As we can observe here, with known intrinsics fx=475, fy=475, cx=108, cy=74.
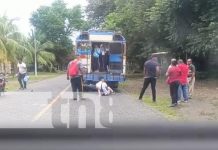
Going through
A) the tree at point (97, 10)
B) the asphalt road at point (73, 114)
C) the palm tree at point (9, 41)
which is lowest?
the asphalt road at point (73, 114)

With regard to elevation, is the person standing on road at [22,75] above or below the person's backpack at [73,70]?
below

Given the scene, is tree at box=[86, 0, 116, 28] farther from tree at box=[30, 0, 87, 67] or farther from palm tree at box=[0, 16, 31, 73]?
palm tree at box=[0, 16, 31, 73]

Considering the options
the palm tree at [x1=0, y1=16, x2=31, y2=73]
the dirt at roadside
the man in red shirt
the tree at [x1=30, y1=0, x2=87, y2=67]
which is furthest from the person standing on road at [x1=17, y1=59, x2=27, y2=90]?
the palm tree at [x1=0, y1=16, x2=31, y2=73]

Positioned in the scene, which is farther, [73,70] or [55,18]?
[73,70]

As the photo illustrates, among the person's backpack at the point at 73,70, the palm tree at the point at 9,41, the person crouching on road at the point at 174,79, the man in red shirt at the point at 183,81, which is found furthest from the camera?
the palm tree at the point at 9,41

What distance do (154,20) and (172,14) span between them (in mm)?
2671

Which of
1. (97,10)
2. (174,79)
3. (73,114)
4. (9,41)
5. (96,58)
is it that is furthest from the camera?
(97,10)

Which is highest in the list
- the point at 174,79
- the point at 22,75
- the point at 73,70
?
the point at 73,70

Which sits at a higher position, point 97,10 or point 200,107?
point 97,10

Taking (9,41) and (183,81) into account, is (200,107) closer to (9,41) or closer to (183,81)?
(183,81)

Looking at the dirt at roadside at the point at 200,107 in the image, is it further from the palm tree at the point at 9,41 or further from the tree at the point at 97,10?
the tree at the point at 97,10

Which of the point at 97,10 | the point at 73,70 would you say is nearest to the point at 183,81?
the point at 73,70

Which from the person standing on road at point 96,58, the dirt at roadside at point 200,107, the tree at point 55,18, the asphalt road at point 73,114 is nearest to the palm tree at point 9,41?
the tree at point 55,18

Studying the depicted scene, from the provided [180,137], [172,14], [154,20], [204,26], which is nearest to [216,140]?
[180,137]
